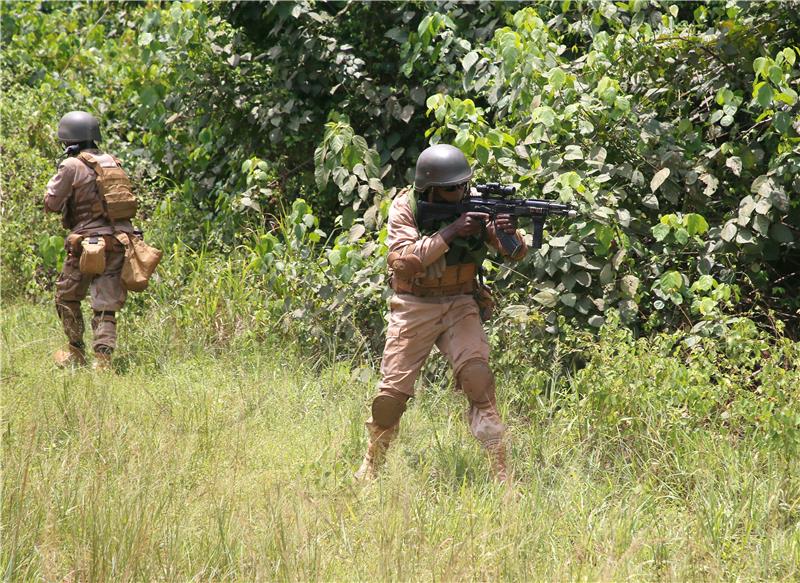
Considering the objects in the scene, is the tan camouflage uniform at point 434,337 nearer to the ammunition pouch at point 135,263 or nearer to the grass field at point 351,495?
the grass field at point 351,495

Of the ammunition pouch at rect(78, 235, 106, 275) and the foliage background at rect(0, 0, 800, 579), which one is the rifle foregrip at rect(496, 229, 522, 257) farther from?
the ammunition pouch at rect(78, 235, 106, 275)

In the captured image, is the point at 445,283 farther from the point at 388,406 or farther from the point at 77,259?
the point at 77,259

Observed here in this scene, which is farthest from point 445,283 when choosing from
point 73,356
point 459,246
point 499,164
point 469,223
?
point 73,356

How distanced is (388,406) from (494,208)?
103 cm

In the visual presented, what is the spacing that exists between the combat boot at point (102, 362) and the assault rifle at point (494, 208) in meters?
2.87

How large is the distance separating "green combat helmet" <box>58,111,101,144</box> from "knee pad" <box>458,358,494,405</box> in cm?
352

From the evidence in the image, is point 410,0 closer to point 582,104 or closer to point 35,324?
point 582,104

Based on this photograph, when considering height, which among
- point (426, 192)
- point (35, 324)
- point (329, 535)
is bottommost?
point (35, 324)

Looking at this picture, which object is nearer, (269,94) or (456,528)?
(456,528)

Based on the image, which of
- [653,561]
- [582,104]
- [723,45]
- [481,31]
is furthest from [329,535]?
[481,31]

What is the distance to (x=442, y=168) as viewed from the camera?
473 centimetres

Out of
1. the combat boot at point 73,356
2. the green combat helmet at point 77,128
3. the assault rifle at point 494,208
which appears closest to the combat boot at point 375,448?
the assault rifle at point 494,208

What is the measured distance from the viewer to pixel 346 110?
8227 mm

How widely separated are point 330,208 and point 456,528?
15.5ft
